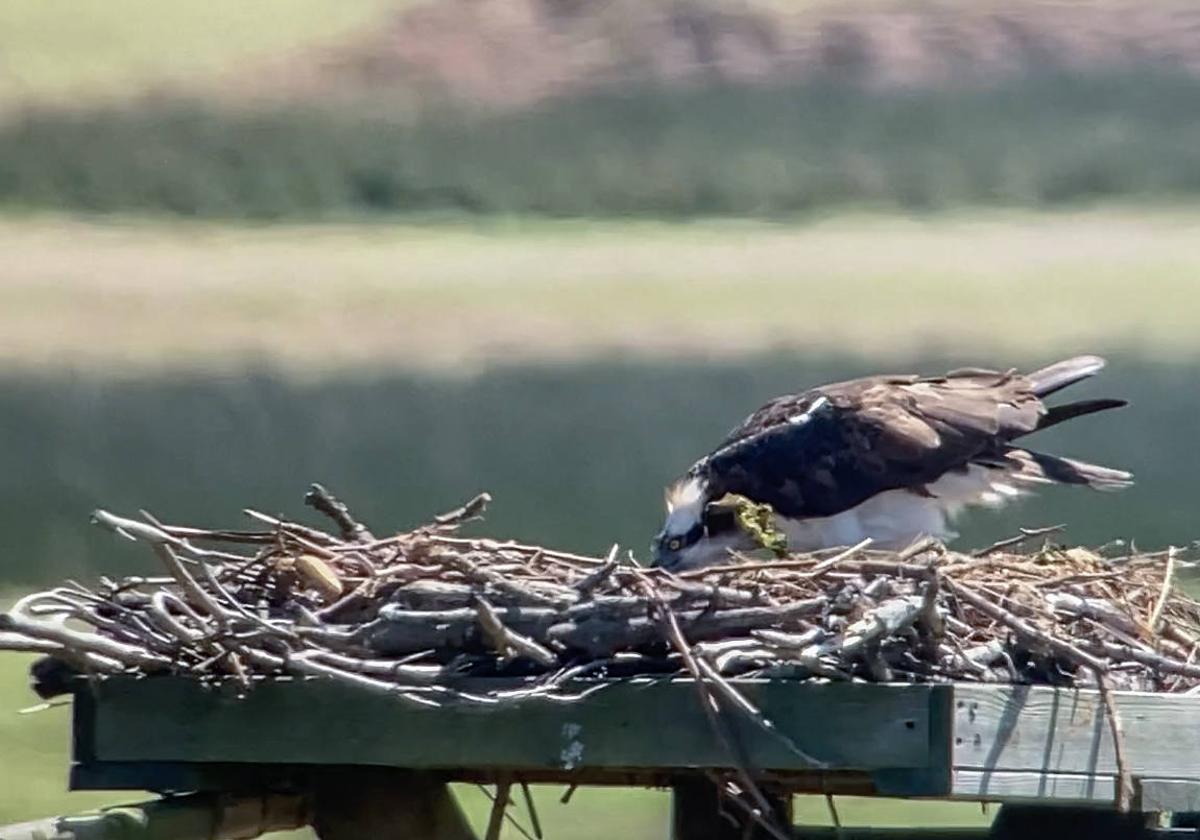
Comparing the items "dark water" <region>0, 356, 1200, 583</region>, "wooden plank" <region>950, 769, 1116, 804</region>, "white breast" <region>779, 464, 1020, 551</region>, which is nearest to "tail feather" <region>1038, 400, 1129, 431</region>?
"white breast" <region>779, 464, 1020, 551</region>

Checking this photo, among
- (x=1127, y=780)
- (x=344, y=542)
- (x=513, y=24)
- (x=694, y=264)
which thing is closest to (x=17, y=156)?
(x=513, y=24)

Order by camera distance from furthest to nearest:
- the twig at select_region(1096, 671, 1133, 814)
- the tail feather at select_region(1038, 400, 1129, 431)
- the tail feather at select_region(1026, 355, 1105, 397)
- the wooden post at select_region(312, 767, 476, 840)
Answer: the tail feather at select_region(1026, 355, 1105, 397) < the tail feather at select_region(1038, 400, 1129, 431) < the wooden post at select_region(312, 767, 476, 840) < the twig at select_region(1096, 671, 1133, 814)

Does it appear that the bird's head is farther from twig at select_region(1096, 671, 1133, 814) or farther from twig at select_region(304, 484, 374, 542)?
twig at select_region(1096, 671, 1133, 814)

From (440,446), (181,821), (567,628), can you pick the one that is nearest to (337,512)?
(181,821)

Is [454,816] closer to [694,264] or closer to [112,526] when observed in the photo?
[112,526]

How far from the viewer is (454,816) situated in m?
3.75

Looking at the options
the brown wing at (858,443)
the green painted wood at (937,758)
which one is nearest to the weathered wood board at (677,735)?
the green painted wood at (937,758)

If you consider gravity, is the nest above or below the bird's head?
below

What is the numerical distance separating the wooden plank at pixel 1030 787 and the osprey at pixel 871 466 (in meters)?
1.56

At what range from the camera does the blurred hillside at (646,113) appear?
12.4 metres

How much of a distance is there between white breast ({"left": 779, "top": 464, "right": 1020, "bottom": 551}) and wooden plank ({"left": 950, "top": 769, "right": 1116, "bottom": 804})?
5.61 feet

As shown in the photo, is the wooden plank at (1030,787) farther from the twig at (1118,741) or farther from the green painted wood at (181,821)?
the green painted wood at (181,821)

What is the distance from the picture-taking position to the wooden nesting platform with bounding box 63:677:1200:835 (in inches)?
124

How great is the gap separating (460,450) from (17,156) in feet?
10.5
